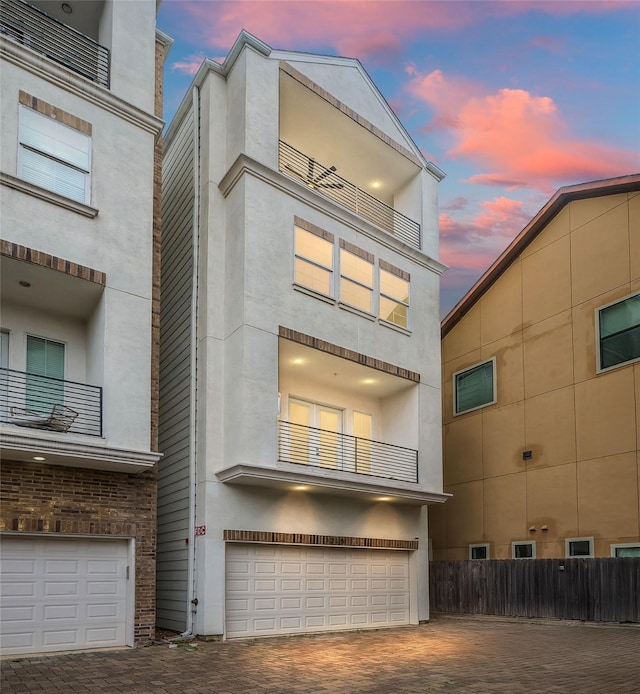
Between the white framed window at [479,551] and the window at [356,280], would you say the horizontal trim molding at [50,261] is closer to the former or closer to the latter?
the window at [356,280]

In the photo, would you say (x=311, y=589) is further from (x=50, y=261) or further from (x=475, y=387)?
(x=475, y=387)

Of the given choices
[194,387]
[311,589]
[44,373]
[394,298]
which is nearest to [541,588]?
[311,589]

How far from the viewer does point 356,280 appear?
18266mm

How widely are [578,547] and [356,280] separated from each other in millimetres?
9322

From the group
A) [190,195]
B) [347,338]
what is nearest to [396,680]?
[347,338]

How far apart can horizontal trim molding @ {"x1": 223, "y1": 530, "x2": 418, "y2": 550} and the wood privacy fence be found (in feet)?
10.0

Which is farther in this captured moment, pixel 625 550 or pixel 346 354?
pixel 625 550

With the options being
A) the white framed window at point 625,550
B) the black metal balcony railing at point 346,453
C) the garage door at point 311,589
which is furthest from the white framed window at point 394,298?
the white framed window at point 625,550

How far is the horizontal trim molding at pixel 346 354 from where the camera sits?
16078 millimetres

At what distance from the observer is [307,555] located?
16312 mm

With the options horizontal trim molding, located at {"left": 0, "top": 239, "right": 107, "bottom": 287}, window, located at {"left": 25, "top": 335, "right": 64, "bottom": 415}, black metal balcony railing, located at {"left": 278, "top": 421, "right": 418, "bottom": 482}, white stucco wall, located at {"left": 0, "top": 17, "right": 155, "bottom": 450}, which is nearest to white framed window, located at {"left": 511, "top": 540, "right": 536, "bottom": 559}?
black metal balcony railing, located at {"left": 278, "top": 421, "right": 418, "bottom": 482}

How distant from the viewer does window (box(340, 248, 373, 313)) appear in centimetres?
1795

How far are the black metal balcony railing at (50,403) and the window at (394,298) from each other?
27.1 feet

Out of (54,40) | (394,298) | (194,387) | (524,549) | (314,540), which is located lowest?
(524,549)
